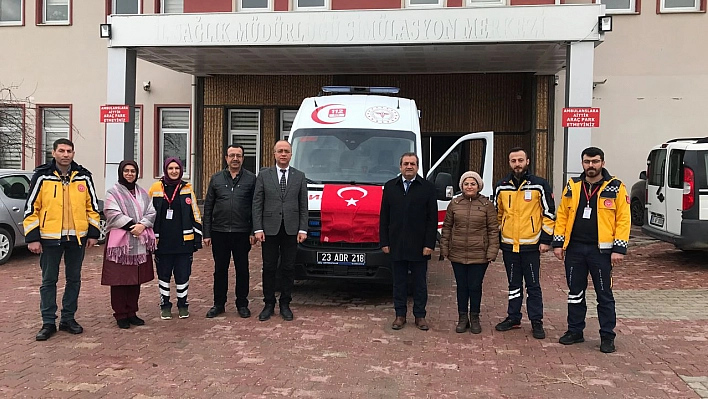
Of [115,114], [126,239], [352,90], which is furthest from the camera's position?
[115,114]

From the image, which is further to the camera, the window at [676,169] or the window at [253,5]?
the window at [253,5]

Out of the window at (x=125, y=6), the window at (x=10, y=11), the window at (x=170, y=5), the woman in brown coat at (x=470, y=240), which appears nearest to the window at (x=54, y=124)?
the window at (x=10, y=11)

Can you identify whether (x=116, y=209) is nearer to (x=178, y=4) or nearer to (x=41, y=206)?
(x=41, y=206)

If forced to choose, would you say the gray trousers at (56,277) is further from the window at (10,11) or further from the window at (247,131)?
the window at (10,11)

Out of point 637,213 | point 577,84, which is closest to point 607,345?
point 577,84

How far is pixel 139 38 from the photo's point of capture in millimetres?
11820

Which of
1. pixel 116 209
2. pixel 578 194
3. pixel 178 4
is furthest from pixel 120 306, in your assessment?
pixel 178 4

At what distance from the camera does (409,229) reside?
634cm

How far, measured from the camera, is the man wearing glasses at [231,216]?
6.66 m

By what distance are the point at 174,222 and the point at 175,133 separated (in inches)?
423

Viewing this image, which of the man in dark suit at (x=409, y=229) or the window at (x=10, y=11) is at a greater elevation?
the window at (x=10, y=11)

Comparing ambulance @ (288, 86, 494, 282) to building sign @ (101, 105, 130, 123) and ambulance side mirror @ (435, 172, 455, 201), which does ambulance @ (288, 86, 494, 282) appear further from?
→ building sign @ (101, 105, 130, 123)

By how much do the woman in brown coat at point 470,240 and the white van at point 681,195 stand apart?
5.31 metres

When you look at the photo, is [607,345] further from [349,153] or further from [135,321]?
[135,321]
